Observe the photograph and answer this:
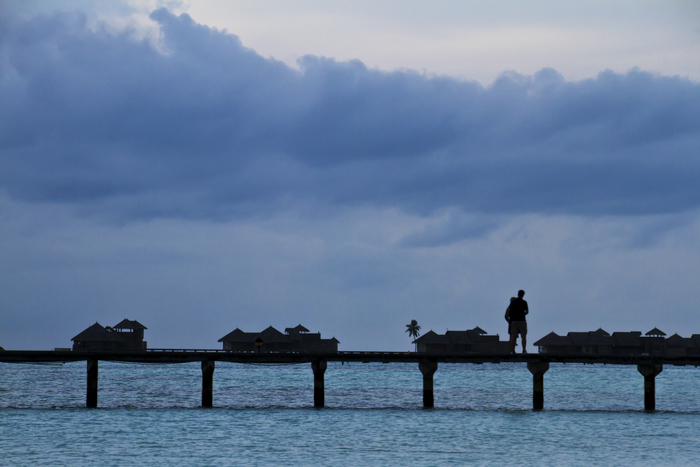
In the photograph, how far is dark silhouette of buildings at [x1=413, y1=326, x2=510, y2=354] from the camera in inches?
5212

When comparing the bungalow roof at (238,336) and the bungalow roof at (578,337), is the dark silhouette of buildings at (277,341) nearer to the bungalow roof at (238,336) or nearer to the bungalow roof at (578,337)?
the bungalow roof at (238,336)

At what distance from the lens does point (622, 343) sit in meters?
133

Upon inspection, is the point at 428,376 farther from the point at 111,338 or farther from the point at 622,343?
the point at 622,343

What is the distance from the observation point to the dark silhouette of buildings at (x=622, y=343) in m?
131

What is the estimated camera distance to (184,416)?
115 ft

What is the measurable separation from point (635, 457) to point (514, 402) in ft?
73.5

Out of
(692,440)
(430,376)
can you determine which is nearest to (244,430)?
(430,376)

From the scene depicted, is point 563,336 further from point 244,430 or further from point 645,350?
point 244,430

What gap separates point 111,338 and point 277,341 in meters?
24.5

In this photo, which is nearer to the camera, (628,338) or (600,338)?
(628,338)

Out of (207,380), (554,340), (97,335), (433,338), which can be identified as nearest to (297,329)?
(433,338)

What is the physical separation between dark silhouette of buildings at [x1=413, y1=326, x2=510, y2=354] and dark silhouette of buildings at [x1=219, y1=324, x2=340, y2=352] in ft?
51.7

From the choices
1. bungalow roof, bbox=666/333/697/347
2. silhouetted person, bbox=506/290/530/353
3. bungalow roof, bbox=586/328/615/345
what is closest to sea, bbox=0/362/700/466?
silhouetted person, bbox=506/290/530/353

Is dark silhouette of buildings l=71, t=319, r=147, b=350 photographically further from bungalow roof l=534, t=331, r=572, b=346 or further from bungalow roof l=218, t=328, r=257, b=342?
bungalow roof l=534, t=331, r=572, b=346
